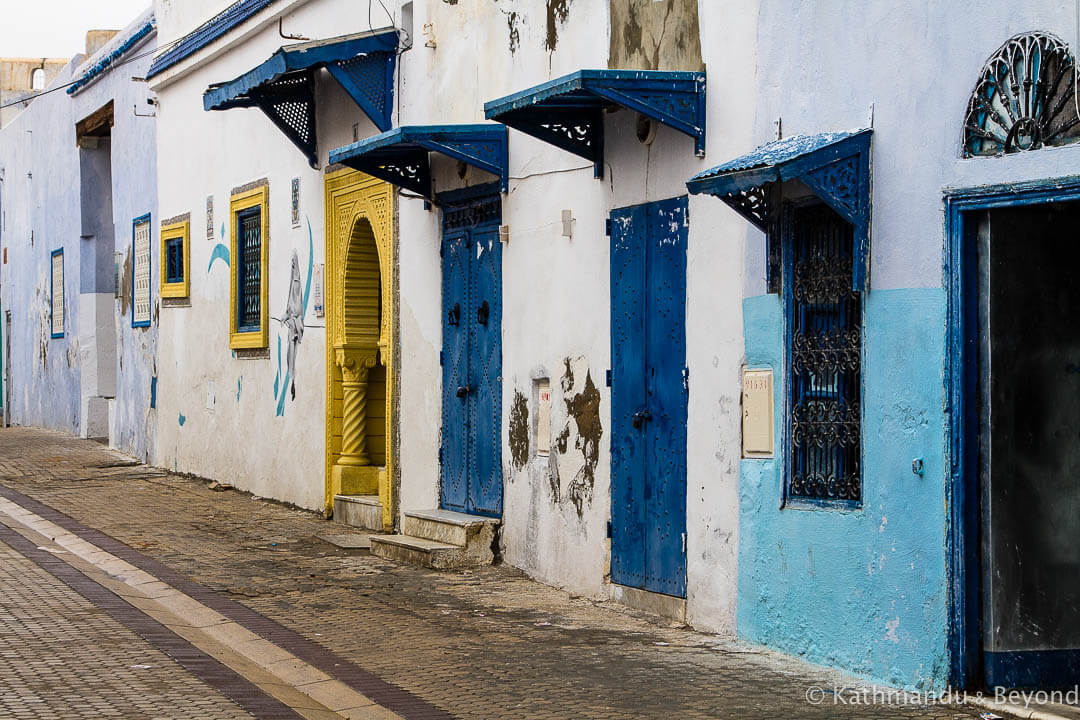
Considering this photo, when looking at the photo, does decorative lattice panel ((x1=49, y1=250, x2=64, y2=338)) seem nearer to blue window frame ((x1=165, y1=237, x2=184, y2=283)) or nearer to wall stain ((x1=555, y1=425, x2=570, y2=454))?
blue window frame ((x1=165, y1=237, x2=184, y2=283))

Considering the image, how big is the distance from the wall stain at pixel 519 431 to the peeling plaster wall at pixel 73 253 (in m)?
9.83

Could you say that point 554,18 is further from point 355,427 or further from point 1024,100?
point 355,427

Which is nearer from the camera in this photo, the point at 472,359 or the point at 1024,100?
the point at 1024,100

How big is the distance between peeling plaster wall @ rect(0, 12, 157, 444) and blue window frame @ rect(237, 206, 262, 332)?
352cm

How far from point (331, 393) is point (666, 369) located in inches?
219

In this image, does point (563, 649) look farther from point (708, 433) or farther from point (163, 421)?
point (163, 421)

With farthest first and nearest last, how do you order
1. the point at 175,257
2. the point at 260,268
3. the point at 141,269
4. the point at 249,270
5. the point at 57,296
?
the point at 57,296 < the point at 141,269 < the point at 175,257 < the point at 249,270 < the point at 260,268

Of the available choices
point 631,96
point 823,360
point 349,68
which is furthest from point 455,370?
point 823,360

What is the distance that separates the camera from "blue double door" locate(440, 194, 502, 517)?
36.6ft

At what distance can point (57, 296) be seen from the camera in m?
26.3

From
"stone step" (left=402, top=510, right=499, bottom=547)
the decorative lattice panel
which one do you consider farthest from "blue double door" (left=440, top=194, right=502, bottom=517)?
the decorative lattice panel

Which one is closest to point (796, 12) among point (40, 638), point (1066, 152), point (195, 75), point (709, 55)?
point (709, 55)

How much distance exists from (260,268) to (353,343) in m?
2.58

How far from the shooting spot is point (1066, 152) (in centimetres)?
632
